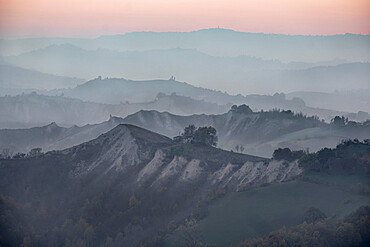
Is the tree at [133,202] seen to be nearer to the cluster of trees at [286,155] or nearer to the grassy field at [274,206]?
the grassy field at [274,206]

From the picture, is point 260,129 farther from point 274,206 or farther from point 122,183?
point 274,206

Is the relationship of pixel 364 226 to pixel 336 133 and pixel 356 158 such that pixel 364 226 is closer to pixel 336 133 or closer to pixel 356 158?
pixel 356 158

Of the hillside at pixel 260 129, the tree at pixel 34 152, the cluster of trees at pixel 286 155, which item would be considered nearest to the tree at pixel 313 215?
the cluster of trees at pixel 286 155

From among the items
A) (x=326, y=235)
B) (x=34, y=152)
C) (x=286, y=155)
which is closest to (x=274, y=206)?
(x=326, y=235)

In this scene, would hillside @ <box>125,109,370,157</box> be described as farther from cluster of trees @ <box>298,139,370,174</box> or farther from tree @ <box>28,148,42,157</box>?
cluster of trees @ <box>298,139,370,174</box>

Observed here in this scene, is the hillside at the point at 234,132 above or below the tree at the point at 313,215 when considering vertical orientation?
below

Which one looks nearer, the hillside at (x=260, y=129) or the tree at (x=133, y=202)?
the tree at (x=133, y=202)

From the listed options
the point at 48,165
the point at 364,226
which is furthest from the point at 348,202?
the point at 48,165
